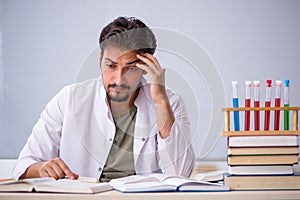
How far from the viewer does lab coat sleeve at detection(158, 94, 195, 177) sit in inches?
66.9

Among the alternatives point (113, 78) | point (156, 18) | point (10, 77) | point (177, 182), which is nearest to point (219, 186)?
point (177, 182)

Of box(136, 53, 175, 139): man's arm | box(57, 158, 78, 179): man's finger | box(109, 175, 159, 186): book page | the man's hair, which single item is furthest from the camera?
the man's hair

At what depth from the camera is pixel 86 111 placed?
195cm

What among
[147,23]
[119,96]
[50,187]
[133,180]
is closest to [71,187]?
[50,187]

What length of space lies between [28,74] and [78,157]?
98cm

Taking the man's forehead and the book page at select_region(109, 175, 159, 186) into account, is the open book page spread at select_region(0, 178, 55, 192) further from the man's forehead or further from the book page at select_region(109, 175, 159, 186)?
the man's forehead

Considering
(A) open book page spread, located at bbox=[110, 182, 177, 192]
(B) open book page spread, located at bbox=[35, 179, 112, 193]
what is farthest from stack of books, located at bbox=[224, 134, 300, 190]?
(B) open book page spread, located at bbox=[35, 179, 112, 193]

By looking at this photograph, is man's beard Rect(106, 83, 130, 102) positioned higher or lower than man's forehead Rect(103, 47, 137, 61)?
lower

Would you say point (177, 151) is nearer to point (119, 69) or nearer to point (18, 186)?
point (119, 69)

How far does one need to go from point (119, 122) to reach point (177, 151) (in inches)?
12.1

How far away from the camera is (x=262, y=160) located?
1.21m

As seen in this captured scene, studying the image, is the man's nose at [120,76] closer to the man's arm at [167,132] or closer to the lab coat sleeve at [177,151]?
the man's arm at [167,132]

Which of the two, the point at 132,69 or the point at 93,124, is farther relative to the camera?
the point at 93,124

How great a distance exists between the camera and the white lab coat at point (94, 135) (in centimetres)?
174
